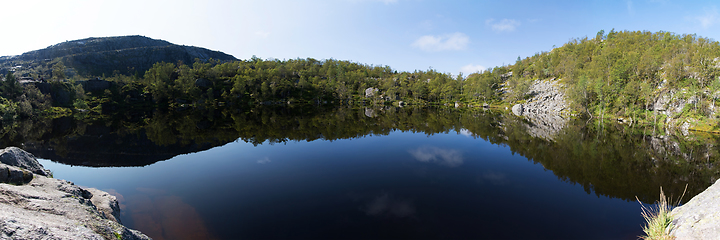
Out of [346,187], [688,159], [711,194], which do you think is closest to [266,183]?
[346,187]

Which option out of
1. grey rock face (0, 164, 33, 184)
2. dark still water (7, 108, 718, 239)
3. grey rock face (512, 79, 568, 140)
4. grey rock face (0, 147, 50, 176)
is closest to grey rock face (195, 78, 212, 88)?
dark still water (7, 108, 718, 239)

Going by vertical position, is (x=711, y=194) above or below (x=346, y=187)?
above

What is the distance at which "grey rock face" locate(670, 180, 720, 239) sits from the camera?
6496mm

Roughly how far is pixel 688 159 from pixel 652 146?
21.1 feet

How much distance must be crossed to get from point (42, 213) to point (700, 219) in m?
16.6

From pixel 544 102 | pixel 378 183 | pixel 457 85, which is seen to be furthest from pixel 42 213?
pixel 457 85

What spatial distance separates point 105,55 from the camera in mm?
166375

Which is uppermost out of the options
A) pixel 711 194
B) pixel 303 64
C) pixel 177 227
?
pixel 303 64

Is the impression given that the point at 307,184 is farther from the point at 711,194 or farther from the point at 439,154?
the point at 711,194

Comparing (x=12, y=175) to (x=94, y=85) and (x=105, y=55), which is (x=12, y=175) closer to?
(x=94, y=85)

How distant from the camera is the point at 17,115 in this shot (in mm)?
54438

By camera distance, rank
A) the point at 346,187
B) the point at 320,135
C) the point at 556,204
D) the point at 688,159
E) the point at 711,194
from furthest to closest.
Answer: the point at 320,135 → the point at 688,159 → the point at 346,187 → the point at 556,204 → the point at 711,194

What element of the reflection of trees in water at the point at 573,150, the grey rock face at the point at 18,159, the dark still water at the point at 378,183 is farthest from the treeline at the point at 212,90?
the grey rock face at the point at 18,159

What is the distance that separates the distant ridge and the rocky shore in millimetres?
192660
